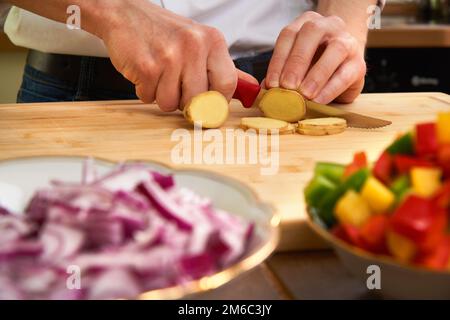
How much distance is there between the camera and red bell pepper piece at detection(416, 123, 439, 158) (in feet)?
2.02

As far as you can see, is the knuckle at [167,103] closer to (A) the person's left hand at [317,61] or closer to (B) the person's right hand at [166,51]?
(B) the person's right hand at [166,51]

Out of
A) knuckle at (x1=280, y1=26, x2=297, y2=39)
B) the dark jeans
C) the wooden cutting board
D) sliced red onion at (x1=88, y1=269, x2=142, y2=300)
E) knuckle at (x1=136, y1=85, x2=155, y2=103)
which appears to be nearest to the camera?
sliced red onion at (x1=88, y1=269, x2=142, y2=300)

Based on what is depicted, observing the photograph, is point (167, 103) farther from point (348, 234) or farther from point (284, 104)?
point (348, 234)

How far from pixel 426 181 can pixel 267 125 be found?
0.60 meters

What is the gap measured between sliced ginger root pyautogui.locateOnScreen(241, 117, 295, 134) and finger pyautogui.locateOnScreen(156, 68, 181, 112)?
14 centimetres

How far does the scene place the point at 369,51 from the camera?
2.70 metres

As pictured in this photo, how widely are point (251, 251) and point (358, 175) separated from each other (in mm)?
125

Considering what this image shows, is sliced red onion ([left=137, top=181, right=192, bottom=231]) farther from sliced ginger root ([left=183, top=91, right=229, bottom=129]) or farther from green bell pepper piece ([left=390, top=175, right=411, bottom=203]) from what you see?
sliced ginger root ([left=183, top=91, right=229, bottom=129])

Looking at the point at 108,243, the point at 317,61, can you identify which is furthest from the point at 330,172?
the point at 317,61

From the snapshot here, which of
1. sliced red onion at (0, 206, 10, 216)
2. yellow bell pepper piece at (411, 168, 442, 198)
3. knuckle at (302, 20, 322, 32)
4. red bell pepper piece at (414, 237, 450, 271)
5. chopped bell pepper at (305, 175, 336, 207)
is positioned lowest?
sliced red onion at (0, 206, 10, 216)

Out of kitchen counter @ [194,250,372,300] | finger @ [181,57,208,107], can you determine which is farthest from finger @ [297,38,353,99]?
kitchen counter @ [194,250,372,300]

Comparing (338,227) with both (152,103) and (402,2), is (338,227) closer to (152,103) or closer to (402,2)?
(152,103)

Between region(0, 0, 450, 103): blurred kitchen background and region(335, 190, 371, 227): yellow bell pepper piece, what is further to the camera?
region(0, 0, 450, 103): blurred kitchen background
